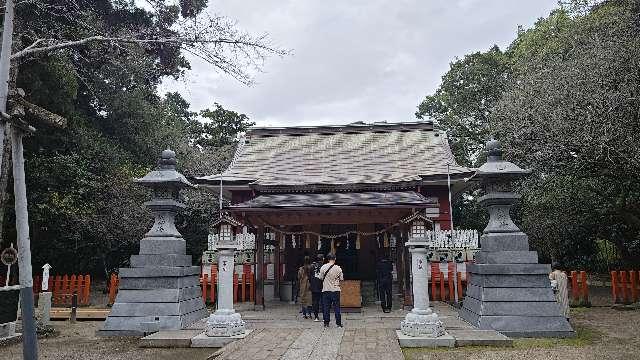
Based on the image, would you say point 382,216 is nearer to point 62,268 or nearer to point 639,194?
point 639,194

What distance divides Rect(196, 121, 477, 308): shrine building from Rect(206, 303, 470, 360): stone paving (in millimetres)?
1719

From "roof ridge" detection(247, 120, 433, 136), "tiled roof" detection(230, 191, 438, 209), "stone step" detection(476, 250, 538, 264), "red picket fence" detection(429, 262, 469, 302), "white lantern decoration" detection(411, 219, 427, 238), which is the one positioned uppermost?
"roof ridge" detection(247, 120, 433, 136)

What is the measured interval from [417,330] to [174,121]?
27911 mm

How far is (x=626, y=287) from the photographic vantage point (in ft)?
47.2

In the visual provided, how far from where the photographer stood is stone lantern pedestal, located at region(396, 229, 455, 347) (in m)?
8.86

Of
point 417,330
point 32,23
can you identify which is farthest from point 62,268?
point 417,330

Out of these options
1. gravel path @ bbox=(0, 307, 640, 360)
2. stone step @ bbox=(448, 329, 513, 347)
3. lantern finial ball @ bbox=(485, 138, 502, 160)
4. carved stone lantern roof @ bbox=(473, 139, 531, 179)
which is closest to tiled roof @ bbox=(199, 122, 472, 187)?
lantern finial ball @ bbox=(485, 138, 502, 160)

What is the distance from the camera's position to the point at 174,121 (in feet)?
108

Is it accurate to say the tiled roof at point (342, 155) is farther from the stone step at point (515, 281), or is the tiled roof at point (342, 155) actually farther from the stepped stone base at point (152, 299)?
the stone step at point (515, 281)

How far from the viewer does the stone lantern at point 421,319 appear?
8875mm

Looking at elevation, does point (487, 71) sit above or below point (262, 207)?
above

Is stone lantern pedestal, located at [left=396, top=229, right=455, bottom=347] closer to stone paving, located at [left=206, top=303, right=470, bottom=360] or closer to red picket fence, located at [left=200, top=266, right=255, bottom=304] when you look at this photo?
stone paving, located at [left=206, top=303, right=470, bottom=360]

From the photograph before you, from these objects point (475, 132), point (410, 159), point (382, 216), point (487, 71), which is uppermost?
point (487, 71)

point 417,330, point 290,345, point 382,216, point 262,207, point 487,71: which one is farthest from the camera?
point 487,71
